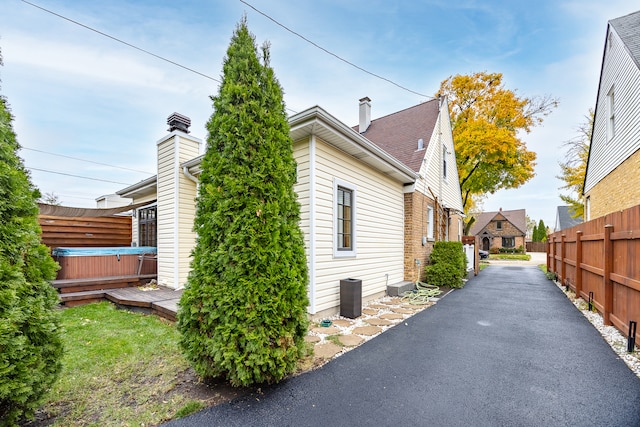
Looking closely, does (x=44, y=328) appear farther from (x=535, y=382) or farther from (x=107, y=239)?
(x=107, y=239)

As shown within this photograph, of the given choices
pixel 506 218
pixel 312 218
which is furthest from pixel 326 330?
pixel 506 218

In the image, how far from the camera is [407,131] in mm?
11016

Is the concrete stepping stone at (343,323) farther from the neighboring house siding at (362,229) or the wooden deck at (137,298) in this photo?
the wooden deck at (137,298)

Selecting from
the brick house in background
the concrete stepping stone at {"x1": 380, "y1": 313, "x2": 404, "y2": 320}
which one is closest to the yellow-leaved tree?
the concrete stepping stone at {"x1": 380, "y1": 313, "x2": 404, "y2": 320}

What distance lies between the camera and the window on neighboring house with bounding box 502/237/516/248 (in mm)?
37500

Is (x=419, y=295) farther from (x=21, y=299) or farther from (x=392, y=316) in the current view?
(x=21, y=299)

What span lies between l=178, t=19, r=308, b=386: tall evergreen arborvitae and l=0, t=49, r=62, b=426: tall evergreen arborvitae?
3.35 feet

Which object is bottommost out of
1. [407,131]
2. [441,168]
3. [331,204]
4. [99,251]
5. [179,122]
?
[99,251]

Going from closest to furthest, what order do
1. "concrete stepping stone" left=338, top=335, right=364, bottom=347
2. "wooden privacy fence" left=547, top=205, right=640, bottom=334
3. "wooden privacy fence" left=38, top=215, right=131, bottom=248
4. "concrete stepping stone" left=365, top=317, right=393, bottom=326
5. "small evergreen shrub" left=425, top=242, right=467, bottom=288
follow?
"wooden privacy fence" left=547, top=205, right=640, bottom=334 → "concrete stepping stone" left=338, top=335, right=364, bottom=347 → "concrete stepping stone" left=365, top=317, right=393, bottom=326 → "wooden privacy fence" left=38, top=215, right=131, bottom=248 → "small evergreen shrub" left=425, top=242, right=467, bottom=288

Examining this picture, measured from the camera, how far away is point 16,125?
228cm

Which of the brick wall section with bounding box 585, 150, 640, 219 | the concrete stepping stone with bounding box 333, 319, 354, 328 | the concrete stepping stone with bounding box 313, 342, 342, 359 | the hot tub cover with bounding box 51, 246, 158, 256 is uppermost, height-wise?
the brick wall section with bounding box 585, 150, 640, 219

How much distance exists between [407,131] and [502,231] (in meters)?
34.7

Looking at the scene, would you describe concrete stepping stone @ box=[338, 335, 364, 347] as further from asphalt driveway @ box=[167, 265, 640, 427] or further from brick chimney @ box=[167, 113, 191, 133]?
brick chimney @ box=[167, 113, 191, 133]

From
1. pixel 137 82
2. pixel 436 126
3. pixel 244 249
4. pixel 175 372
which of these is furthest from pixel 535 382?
pixel 137 82
